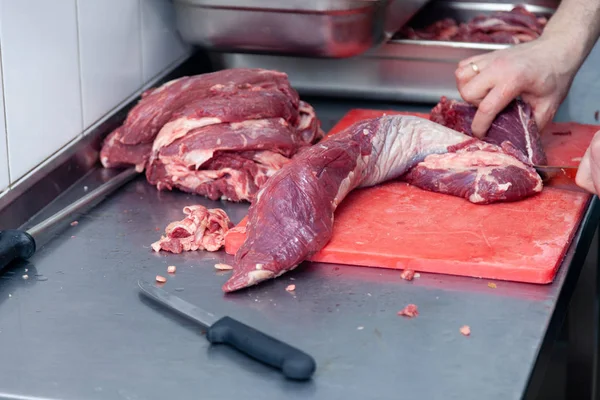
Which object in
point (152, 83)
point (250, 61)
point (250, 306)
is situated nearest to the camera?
point (250, 306)

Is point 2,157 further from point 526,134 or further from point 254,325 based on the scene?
point 526,134

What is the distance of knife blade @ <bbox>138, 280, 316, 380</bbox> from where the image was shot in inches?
51.2

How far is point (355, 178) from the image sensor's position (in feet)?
6.35

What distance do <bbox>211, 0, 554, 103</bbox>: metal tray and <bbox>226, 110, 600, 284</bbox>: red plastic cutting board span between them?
2.16ft

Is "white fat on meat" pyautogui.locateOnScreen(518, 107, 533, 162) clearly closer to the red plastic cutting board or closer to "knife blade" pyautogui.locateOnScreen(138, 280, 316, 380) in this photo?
the red plastic cutting board

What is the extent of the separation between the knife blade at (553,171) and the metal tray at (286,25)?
64 centimetres

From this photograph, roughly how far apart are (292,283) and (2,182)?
0.65m

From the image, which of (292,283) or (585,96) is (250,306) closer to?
(292,283)

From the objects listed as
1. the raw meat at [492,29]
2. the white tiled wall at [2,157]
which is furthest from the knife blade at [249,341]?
the raw meat at [492,29]

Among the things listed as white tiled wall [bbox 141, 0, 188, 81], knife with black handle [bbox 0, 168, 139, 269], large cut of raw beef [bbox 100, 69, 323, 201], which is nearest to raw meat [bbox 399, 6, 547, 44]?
white tiled wall [bbox 141, 0, 188, 81]

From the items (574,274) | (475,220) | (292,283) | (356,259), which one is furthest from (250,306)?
(574,274)

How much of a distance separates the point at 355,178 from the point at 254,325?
0.55 meters

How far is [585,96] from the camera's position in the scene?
106 inches

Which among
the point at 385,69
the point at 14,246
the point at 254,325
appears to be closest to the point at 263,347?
the point at 254,325
